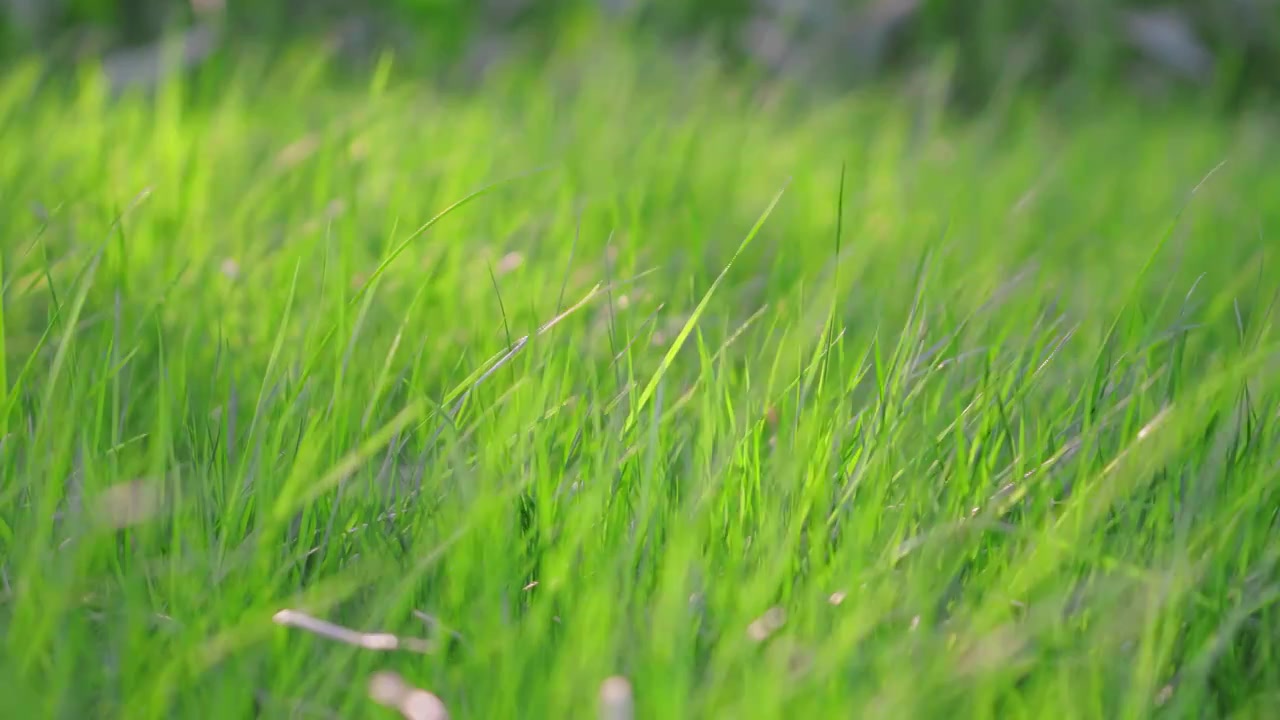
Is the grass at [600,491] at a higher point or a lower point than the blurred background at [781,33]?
higher

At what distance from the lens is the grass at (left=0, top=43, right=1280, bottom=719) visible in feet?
2.74

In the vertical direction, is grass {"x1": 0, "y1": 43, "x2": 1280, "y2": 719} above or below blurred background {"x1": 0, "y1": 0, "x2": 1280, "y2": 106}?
above

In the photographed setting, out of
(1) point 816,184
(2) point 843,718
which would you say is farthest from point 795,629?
(1) point 816,184

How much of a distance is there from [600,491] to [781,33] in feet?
9.60

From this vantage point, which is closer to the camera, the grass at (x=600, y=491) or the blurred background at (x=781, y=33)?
the grass at (x=600, y=491)

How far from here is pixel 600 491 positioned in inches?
37.7

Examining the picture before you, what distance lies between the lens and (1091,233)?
2260 mm

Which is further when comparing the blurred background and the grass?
the blurred background

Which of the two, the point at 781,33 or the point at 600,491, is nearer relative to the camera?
the point at 600,491

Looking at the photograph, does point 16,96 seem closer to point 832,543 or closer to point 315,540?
point 315,540

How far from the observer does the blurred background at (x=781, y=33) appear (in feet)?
11.6

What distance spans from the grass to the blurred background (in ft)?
6.10

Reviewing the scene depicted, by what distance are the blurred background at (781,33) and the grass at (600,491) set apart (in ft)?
6.10

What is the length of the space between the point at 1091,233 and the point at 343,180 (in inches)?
51.7
